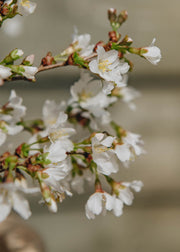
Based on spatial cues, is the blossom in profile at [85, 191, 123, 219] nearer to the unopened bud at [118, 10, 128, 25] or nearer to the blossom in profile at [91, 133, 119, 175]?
the blossom in profile at [91, 133, 119, 175]

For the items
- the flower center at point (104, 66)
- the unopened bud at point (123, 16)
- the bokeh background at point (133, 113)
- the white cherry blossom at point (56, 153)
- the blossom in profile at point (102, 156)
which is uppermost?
the unopened bud at point (123, 16)

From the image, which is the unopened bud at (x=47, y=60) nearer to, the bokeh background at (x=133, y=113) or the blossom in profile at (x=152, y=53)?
the blossom in profile at (x=152, y=53)

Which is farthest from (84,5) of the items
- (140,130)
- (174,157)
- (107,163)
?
(107,163)

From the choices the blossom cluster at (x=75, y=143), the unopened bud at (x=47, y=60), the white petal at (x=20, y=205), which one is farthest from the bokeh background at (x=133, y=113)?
the white petal at (x=20, y=205)

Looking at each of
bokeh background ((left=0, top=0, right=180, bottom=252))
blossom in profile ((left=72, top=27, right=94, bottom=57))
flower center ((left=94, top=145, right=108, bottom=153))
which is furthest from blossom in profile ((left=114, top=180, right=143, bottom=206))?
bokeh background ((left=0, top=0, right=180, bottom=252))

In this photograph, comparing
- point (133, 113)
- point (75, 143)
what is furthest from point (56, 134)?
point (133, 113)

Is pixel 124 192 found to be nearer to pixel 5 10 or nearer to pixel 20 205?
pixel 20 205
